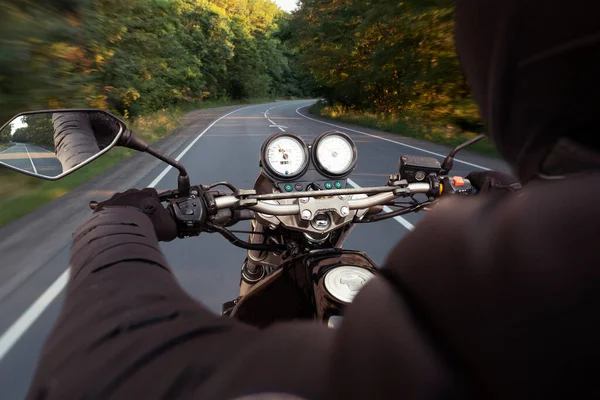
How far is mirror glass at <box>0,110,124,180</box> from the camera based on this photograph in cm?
169

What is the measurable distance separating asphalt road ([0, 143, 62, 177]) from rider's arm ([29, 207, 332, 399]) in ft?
3.02

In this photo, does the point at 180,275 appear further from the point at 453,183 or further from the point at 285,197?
the point at 453,183

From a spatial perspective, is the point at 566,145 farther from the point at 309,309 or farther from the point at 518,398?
the point at 309,309

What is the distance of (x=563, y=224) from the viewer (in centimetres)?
40

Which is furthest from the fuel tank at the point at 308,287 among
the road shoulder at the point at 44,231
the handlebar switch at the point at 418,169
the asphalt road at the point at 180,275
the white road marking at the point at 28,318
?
the road shoulder at the point at 44,231

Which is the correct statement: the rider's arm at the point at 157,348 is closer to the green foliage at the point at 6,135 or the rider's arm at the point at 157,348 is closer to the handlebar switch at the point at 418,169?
the green foliage at the point at 6,135

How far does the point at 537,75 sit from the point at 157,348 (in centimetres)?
55

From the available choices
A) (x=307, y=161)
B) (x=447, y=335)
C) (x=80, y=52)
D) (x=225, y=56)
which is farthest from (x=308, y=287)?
(x=225, y=56)

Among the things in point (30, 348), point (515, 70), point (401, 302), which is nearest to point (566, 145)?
point (515, 70)

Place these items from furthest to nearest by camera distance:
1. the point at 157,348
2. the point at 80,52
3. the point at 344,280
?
the point at 80,52, the point at 344,280, the point at 157,348

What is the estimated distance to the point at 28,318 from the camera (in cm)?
409

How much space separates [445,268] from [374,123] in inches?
1118

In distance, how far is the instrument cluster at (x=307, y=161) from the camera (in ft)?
7.67

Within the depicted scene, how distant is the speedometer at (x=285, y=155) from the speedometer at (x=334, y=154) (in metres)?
0.07
